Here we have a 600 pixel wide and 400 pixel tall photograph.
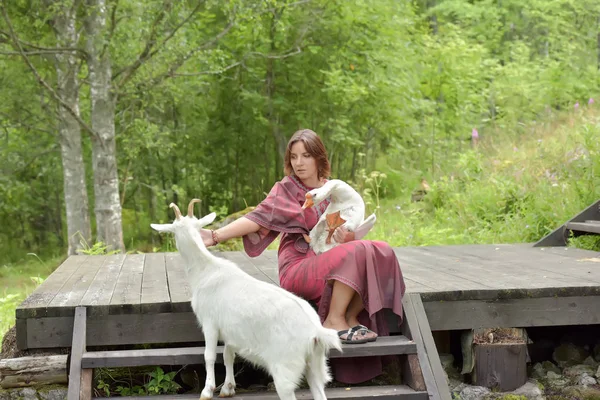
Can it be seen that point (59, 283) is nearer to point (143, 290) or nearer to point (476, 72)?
point (143, 290)

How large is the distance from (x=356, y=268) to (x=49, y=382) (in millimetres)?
1829

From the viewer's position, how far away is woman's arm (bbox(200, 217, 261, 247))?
3.97m

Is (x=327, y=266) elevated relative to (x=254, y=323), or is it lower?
elevated

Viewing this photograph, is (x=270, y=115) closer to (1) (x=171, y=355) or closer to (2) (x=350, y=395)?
(1) (x=171, y=355)

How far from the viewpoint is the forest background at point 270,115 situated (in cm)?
941

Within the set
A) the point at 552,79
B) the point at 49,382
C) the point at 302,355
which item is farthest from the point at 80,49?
the point at 552,79

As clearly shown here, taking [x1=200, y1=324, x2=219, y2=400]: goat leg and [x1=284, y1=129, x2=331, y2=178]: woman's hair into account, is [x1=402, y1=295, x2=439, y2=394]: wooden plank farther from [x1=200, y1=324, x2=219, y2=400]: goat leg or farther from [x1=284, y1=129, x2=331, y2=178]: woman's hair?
[x1=200, y1=324, x2=219, y2=400]: goat leg

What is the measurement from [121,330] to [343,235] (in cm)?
136

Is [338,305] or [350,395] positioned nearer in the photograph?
[350,395]

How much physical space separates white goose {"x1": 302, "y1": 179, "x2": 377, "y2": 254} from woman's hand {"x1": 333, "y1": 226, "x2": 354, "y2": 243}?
0.02 metres

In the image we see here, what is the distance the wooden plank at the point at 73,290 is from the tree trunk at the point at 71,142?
6.18 m

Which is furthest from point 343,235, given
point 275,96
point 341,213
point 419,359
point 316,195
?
point 275,96

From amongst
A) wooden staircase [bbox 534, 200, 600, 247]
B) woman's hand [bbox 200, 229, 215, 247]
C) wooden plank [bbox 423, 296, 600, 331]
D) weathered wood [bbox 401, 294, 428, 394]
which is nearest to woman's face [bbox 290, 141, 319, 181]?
woman's hand [bbox 200, 229, 215, 247]

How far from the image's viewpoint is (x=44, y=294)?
14.4 ft
